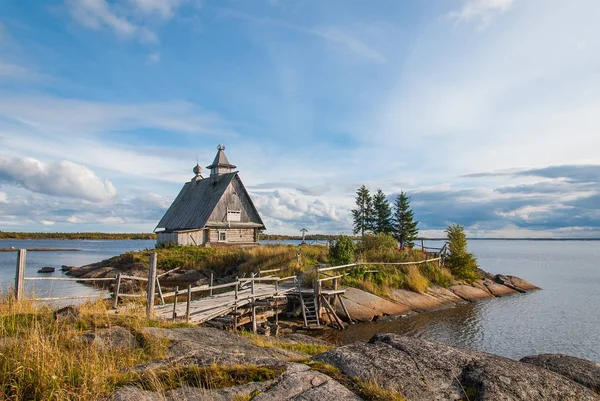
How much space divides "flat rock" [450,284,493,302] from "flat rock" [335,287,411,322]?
6901mm

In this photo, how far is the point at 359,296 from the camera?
75.0 feet

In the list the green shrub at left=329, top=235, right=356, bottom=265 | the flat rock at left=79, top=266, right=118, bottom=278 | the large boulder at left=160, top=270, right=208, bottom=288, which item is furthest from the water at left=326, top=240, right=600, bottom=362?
the flat rock at left=79, top=266, right=118, bottom=278

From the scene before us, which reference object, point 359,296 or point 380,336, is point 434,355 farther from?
point 359,296

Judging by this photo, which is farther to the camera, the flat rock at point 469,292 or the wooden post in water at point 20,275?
the flat rock at point 469,292

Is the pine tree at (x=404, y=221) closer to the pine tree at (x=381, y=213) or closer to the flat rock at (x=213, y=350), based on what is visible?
the pine tree at (x=381, y=213)

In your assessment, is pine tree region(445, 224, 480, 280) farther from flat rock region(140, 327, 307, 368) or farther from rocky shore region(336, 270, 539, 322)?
flat rock region(140, 327, 307, 368)

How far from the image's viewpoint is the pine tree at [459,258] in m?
32.2

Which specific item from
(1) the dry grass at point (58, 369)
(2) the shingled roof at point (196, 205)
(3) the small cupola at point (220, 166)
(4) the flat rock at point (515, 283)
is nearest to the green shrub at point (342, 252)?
(4) the flat rock at point (515, 283)

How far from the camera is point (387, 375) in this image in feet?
20.5

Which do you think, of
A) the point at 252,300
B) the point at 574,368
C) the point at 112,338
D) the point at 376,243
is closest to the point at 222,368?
the point at 112,338

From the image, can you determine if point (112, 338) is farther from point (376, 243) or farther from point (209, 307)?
point (376, 243)

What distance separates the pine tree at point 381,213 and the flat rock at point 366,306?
32756mm

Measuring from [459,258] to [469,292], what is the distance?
12.4 ft

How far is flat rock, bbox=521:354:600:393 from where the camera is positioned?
716 cm
